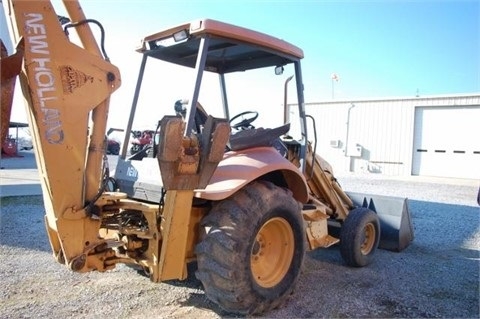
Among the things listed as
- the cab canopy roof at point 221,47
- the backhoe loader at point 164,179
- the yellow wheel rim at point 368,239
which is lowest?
the yellow wheel rim at point 368,239

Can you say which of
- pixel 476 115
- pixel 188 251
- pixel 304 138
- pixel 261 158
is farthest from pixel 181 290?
pixel 476 115

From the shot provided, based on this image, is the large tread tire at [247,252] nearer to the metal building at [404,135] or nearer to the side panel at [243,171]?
the side panel at [243,171]

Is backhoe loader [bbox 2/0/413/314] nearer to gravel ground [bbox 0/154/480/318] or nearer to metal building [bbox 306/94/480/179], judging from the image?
gravel ground [bbox 0/154/480/318]

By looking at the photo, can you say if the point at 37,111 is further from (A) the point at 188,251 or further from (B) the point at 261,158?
(B) the point at 261,158

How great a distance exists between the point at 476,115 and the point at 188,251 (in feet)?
59.3

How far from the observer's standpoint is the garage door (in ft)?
58.0

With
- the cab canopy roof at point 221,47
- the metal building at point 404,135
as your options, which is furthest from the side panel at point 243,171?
the metal building at point 404,135

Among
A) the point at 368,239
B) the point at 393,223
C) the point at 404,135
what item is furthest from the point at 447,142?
the point at 368,239

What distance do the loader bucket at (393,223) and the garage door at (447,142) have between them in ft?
45.0

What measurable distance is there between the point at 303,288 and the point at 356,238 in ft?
3.55

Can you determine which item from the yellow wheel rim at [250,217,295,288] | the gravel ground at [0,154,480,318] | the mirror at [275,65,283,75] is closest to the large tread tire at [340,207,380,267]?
the gravel ground at [0,154,480,318]

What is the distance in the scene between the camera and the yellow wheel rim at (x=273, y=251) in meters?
3.66

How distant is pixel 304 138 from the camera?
180 inches

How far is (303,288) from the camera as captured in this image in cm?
422
